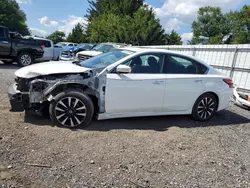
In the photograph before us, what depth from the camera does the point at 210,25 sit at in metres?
54.7

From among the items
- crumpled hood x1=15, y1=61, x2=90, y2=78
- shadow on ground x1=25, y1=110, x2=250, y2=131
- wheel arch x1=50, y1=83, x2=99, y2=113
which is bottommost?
shadow on ground x1=25, y1=110, x2=250, y2=131

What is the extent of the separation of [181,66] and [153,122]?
1397mm

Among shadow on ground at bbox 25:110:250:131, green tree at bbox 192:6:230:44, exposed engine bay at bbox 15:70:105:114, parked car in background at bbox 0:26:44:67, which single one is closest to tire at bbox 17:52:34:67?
parked car in background at bbox 0:26:44:67

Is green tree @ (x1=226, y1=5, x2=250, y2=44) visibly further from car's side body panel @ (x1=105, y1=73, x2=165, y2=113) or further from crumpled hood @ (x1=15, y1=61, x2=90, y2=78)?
crumpled hood @ (x1=15, y1=61, x2=90, y2=78)

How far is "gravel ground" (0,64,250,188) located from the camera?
3.14 meters

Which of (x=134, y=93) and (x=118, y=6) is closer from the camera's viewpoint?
(x=134, y=93)

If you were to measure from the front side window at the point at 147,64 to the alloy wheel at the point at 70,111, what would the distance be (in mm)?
1281

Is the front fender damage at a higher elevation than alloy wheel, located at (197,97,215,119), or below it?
higher

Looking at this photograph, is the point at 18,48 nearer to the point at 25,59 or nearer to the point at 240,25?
the point at 25,59

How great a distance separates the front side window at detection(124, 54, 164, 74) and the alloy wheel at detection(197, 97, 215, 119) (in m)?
1.40

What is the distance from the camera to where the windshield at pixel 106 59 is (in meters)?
5.03

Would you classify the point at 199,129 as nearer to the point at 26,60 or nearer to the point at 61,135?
the point at 61,135

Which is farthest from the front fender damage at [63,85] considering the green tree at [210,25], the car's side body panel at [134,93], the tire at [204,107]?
the green tree at [210,25]

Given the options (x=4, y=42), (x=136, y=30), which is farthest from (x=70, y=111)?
(x=136, y=30)
